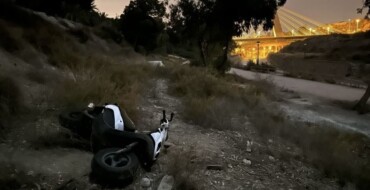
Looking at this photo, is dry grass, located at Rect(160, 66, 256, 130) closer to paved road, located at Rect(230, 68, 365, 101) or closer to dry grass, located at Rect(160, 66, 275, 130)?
dry grass, located at Rect(160, 66, 275, 130)

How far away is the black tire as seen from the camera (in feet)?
14.5

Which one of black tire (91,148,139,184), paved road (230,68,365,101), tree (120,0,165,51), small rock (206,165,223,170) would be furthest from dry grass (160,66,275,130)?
tree (120,0,165,51)

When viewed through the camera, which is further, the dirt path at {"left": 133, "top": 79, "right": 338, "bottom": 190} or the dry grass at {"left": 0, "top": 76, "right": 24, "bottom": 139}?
the dry grass at {"left": 0, "top": 76, "right": 24, "bottom": 139}

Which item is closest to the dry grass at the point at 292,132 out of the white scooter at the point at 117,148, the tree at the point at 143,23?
the white scooter at the point at 117,148

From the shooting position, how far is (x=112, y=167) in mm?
4484

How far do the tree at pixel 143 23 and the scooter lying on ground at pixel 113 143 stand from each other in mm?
32801

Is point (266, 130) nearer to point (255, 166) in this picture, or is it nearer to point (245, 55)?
point (255, 166)

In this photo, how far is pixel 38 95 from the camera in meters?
8.70

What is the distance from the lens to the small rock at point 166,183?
516 cm

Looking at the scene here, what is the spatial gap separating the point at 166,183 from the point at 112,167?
43.2 inches

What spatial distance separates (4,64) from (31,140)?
6.02 m

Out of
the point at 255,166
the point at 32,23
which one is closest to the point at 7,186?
the point at 255,166

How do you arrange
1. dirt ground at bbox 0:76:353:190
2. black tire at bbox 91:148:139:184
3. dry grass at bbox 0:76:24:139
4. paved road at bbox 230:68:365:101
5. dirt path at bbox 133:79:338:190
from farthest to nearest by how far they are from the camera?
paved road at bbox 230:68:365:101 < dry grass at bbox 0:76:24:139 < dirt path at bbox 133:79:338:190 < dirt ground at bbox 0:76:353:190 < black tire at bbox 91:148:139:184

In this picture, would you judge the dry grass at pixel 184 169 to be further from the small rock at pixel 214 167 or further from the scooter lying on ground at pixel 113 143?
the scooter lying on ground at pixel 113 143
